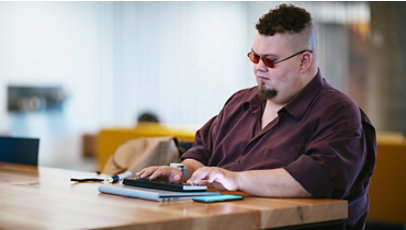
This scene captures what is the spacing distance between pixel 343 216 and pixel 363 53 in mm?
7212

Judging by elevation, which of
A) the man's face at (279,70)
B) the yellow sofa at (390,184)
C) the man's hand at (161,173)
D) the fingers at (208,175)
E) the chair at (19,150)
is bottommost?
the yellow sofa at (390,184)

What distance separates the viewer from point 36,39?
9.18 meters

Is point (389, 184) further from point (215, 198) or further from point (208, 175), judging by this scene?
point (215, 198)

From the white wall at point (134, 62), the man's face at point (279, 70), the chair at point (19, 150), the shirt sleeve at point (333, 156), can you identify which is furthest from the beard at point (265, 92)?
the white wall at point (134, 62)

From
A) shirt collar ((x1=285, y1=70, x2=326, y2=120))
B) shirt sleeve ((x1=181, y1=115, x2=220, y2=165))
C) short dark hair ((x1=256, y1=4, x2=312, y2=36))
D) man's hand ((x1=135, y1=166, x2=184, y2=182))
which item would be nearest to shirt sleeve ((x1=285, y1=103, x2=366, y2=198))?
shirt collar ((x1=285, y1=70, x2=326, y2=120))

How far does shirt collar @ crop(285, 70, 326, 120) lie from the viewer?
2172 mm

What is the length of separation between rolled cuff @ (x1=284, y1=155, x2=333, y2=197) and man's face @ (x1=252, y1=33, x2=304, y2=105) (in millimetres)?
388

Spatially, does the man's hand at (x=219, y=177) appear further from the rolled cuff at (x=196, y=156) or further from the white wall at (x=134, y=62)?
the white wall at (x=134, y=62)

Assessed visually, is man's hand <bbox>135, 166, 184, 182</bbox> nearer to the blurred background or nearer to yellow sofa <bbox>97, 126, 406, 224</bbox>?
yellow sofa <bbox>97, 126, 406, 224</bbox>

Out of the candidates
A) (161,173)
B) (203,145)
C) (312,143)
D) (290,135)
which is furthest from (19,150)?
(312,143)

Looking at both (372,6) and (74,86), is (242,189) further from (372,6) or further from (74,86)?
(74,86)

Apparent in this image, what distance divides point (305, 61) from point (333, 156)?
0.43 m

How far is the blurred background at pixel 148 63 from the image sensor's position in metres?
8.69

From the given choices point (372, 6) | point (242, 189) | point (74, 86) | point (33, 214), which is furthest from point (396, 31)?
point (33, 214)
